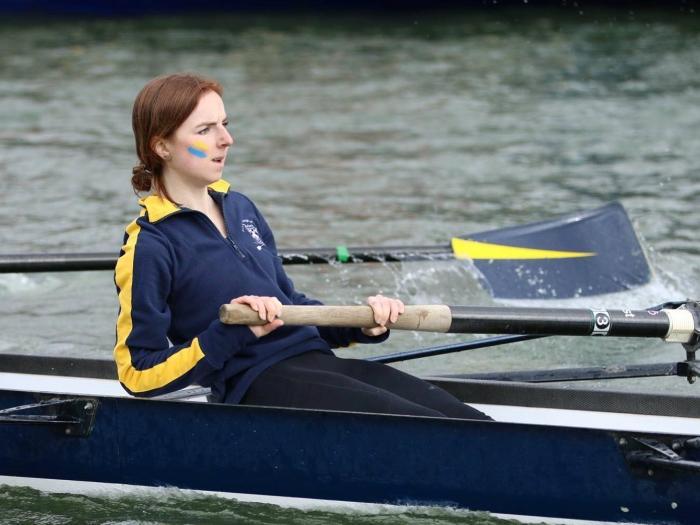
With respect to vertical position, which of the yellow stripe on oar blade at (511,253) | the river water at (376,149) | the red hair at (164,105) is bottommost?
the river water at (376,149)

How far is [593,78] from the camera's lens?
1372 centimetres

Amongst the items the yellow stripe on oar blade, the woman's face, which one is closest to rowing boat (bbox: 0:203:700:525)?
the woman's face

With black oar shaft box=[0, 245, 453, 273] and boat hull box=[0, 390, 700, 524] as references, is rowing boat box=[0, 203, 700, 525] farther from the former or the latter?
black oar shaft box=[0, 245, 453, 273]

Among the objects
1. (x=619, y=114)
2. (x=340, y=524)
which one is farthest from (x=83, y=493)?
(x=619, y=114)

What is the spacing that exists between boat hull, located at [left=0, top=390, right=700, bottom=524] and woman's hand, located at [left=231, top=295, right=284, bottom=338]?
27 centimetres

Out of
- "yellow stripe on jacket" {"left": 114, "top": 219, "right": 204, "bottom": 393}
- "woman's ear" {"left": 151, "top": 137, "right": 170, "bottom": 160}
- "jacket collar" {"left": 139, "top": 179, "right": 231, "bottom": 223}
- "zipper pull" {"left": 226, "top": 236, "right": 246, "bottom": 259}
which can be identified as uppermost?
"woman's ear" {"left": 151, "top": 137, "right": 170, "bottom": 160}

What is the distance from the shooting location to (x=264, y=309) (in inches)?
138

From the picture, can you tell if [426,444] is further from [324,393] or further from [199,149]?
[199,149]

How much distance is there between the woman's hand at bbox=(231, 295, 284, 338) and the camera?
137 inches

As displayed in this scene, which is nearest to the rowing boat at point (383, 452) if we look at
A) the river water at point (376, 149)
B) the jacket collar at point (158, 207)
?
the river water at point (376, 149)

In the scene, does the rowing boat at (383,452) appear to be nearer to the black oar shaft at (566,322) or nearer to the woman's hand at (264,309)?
the black oar shaft at (566,322)

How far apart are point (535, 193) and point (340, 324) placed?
239 inches

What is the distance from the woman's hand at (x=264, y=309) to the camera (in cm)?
349

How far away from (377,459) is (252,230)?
743mm
